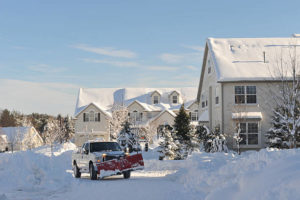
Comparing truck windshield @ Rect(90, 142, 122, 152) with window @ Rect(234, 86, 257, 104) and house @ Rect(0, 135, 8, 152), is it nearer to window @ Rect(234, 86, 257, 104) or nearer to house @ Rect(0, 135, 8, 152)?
window @ Rect(234, 86, 257, 104)

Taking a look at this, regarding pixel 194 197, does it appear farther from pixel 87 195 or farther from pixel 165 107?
pixel 165 107

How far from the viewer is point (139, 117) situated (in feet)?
205

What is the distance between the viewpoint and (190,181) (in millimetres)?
14922

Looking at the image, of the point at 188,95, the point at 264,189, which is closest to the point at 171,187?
the point at 264,189

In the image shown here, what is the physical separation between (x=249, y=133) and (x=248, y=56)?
277 inches

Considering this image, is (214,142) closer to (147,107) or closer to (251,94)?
(251,94)

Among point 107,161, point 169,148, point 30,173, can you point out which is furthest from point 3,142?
point 30,173

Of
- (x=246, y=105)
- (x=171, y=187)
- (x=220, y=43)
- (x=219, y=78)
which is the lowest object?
(x=171, y=187)

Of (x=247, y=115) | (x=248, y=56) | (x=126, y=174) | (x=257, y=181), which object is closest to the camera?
(x=257, y=181)

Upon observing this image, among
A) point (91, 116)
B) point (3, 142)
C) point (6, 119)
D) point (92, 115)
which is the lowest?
point (3, 142)

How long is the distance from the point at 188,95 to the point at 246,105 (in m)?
36.0

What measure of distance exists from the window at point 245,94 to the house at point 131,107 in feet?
87.6

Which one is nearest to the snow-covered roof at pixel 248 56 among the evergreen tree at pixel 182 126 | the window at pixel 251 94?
the window at pixel 251 94

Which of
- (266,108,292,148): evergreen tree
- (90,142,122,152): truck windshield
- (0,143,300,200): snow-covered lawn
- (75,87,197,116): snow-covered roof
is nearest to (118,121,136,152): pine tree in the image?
(266,108,292,148): evergreen tree
